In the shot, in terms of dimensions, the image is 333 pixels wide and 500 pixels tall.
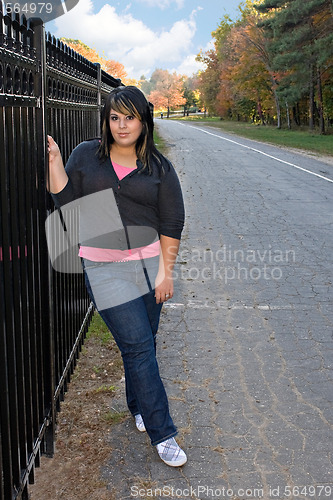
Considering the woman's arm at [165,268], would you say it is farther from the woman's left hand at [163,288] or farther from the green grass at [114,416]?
the green grass at [114,416]

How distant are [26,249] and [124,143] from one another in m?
0.79

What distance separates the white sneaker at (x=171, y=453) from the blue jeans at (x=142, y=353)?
53 millimetres

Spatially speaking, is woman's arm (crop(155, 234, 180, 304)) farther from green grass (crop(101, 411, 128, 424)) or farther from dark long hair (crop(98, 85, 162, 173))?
green grass (crop(101, 411, 128, 424))

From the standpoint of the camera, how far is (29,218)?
2824 mm

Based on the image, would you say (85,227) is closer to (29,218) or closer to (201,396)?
(29,218)

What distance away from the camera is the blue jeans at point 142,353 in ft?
10.2

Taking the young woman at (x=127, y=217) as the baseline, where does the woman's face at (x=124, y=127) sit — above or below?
above

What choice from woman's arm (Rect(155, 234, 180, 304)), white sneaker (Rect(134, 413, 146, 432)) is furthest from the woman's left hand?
white sneaker (Rect(134, 413, 146, 432))

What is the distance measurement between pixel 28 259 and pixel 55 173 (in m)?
0.52

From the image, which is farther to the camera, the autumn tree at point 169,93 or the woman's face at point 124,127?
the autumn tree at point 169,93

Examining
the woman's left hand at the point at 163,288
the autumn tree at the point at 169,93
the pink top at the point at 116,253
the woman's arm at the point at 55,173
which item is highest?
the autumn tree at the point at 169,93

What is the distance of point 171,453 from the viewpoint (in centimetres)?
328

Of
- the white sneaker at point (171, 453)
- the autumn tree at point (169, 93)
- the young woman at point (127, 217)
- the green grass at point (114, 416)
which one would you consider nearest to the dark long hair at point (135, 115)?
the young woman at point (127, 217)

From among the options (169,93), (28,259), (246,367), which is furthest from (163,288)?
(169,93)
